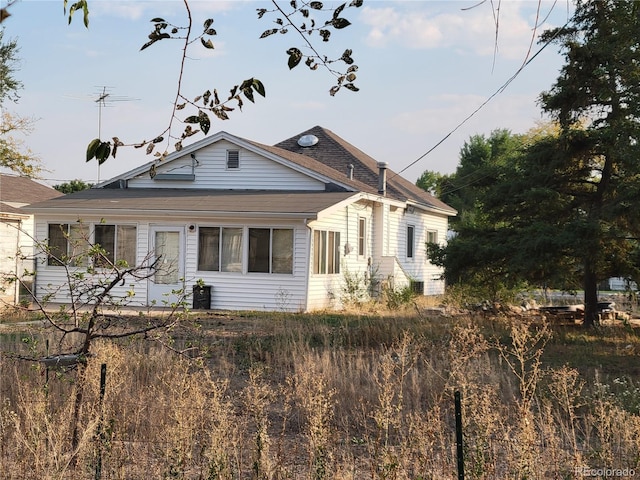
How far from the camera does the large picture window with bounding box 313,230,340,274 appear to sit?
19.7 metres

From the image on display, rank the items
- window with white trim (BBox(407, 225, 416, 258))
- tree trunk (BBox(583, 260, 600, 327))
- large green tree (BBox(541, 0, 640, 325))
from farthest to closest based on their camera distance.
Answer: window with white trim (BBox(407, 225, 416, 258))
tree trunk (BBox(583, 260, 600, 327))
large green tree (BBox(541, 0, 640, 325))

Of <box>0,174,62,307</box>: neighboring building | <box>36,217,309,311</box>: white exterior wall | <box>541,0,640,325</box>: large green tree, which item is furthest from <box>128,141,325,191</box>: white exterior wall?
<box>541,0,640,325</box>: large green tree

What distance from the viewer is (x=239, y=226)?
1948 cm

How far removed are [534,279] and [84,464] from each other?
1157 cm

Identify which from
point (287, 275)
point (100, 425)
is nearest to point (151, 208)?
point (287, 275)

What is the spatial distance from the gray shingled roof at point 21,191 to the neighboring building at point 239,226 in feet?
24.1

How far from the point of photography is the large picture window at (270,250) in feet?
63.5

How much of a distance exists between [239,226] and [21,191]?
15.8 m

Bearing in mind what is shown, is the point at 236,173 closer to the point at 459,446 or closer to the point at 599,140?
the point at 599,140

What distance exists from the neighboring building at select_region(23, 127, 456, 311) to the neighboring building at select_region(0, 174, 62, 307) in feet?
2.52

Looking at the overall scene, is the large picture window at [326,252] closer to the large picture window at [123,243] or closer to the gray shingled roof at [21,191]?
the large picture window at [123,243]

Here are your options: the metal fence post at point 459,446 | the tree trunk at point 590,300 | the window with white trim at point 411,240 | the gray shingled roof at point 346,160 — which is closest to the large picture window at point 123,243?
the gray shingled roof at point 346,160

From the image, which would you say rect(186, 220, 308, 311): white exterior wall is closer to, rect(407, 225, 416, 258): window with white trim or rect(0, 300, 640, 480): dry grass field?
rect(0, 300, 640, 480): dry grass field

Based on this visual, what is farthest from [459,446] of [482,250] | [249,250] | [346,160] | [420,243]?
[420,243]
